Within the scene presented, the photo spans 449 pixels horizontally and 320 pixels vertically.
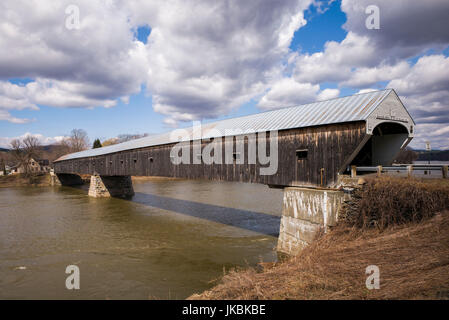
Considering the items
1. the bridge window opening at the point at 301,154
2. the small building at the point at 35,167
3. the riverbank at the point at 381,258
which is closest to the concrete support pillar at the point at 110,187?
the bridge window opening at the point at 301,154

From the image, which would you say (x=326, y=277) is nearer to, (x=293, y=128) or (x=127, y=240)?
(x=293, y=128)

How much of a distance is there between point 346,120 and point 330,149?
1.22 meters

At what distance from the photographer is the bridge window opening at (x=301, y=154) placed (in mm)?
10744

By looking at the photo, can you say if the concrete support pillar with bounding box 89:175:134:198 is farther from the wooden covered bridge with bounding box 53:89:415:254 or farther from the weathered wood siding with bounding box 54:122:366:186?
the wooden covered bridge with bounding box 53:89:415:254

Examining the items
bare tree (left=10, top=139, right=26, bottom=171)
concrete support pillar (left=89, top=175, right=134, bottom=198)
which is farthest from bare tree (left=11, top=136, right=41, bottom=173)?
concrete support pillar (left=89, top=175, right=134, bottom=198)

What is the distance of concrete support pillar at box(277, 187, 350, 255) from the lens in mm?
8910

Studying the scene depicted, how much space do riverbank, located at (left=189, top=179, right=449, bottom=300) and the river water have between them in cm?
284

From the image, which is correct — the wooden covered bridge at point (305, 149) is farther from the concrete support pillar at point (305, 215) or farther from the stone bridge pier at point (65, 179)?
the stone bridge pier at point (65, 179)

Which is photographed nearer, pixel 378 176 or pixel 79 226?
pixel 378 176

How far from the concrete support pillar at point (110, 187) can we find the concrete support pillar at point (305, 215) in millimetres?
23509

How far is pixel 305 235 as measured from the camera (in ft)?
31.8

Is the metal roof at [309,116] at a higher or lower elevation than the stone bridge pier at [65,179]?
higher

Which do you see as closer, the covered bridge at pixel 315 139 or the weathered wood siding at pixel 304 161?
the covered bridge at pixel 315 139

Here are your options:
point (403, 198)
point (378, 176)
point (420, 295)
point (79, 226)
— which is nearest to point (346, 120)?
point (378, 176)
